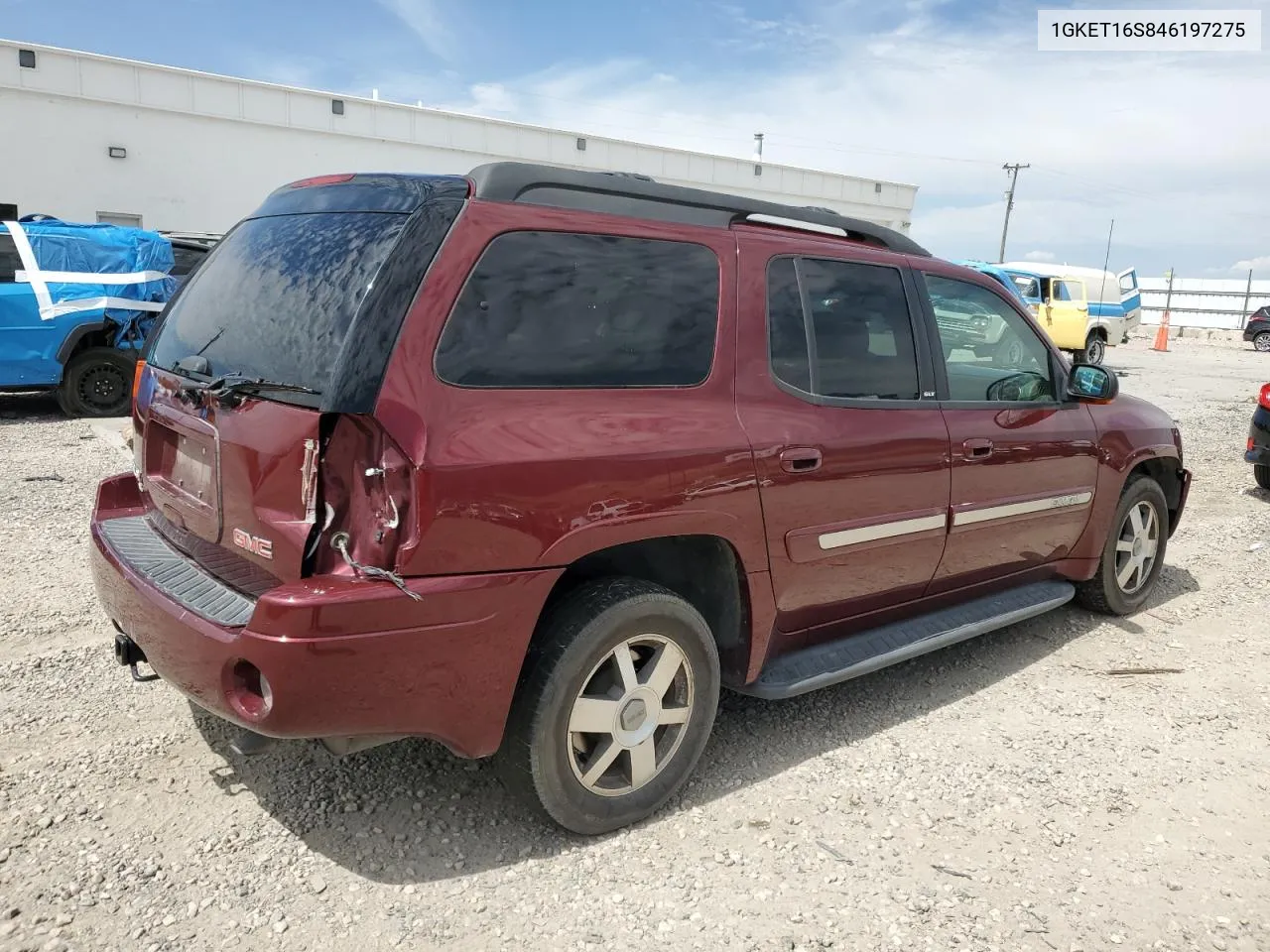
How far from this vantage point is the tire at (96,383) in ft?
31.7

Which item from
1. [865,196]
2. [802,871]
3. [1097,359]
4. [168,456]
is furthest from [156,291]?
[865,196]

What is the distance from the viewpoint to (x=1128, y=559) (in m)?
4.96

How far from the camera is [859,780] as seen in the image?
10.7 ft

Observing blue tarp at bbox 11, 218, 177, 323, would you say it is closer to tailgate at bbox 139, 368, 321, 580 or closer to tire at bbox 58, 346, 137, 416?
tire at bbox 58, 346, 137, 416

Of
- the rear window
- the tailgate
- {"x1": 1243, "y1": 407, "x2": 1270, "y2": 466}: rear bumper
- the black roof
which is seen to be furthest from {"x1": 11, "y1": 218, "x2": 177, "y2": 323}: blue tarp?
{"x1": 1243, "y1": 407, "x2": 1270, "y2": 466}: rear bumper

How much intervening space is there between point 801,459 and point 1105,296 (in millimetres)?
23436

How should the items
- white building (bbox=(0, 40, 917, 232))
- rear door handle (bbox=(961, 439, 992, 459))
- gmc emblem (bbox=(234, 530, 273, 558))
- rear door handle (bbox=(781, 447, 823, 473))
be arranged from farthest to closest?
white building (bbox=(0, 40, 917, 232)) → rear door handle (bbox=(961, 439, 992, 459)) → rear door handle (bbox=(781, 447, 823, 473)) → gmc emblem (bbox=(234, 530, 273, 558))

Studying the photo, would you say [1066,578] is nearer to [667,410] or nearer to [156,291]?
[667,410]

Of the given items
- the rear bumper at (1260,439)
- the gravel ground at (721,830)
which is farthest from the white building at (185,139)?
the rear bumper at (1260,439)

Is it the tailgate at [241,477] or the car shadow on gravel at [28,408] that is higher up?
the tailgate at [241,477]

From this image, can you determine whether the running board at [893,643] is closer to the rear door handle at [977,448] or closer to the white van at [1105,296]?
the rear door handle at [977,448]

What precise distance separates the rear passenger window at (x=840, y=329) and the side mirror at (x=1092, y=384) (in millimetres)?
1134

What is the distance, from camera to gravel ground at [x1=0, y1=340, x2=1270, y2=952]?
2463 millimetres

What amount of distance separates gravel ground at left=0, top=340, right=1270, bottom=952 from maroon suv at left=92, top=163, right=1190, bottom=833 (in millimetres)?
327
